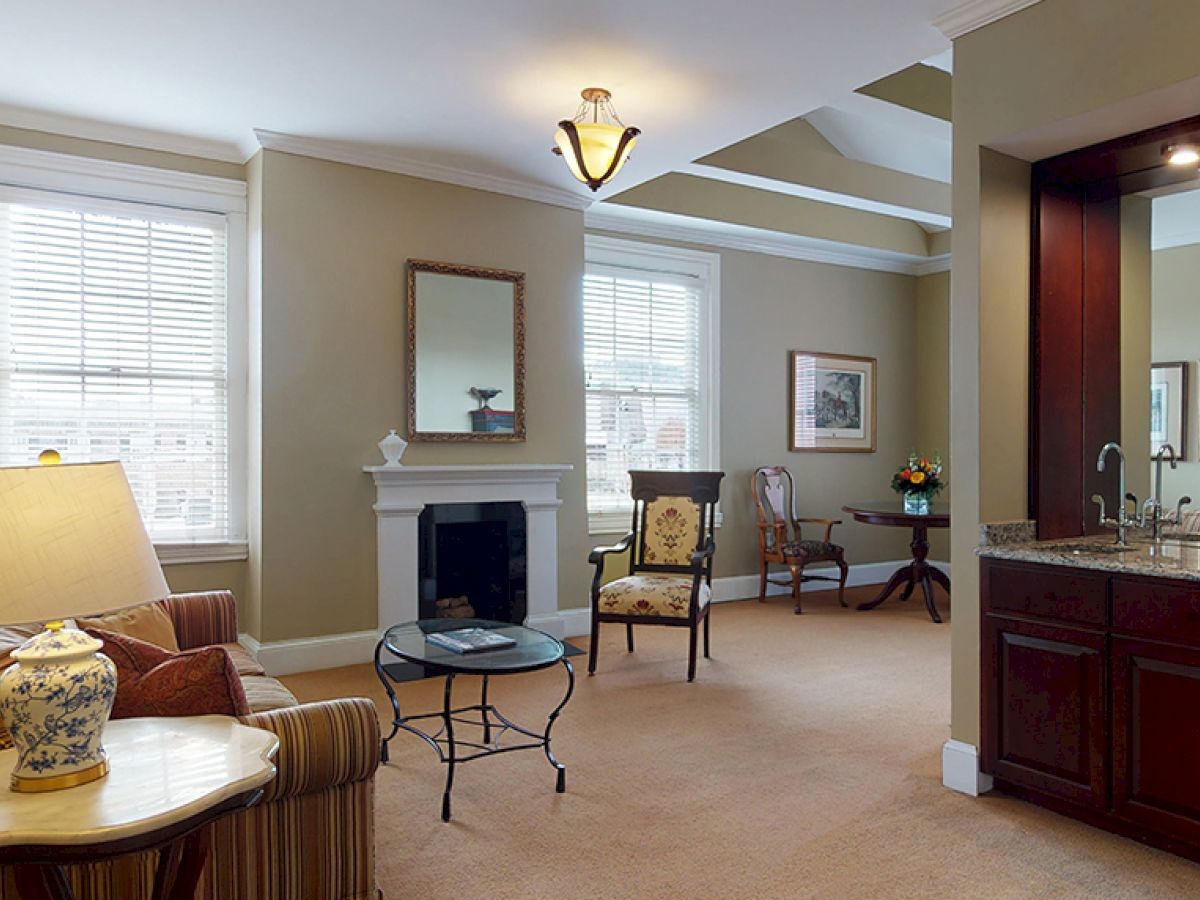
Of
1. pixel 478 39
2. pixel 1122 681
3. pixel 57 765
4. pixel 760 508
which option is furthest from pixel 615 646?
pixel 57 765

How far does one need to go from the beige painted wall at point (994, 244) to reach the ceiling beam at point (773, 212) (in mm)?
3034

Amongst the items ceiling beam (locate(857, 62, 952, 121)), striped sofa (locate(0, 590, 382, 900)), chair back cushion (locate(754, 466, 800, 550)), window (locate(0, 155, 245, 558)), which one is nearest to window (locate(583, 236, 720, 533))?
chair back cushion (locate(754, 466, 800, 550))

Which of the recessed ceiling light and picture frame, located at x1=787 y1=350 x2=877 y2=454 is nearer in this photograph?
the recessed ceiling light

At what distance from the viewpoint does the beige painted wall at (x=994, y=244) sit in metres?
2.85

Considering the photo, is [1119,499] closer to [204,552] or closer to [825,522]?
[825,522]

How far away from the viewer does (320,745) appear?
2.05 meters

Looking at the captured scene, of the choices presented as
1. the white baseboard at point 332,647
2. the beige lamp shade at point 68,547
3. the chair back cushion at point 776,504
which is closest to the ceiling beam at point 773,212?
the chair back cushion at point 776,504

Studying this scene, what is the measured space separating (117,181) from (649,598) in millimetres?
3559

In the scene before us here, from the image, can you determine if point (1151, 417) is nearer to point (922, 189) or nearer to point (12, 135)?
point (922, 189)

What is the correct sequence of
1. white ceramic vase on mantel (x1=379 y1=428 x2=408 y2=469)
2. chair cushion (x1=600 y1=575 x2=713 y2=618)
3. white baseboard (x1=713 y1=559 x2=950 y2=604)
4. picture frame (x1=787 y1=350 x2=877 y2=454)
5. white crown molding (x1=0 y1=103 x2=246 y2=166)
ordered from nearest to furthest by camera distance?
white crown molding (x1=0 y1=103 x2=246 y2=166), chair cushion (x1=600 y1=575 x2=713 y2=618), white ceramic vase on mantel (x1=379 y1=428 x2=408 y2=469), white baseboard (x1=713 y1=559 x2=950 y2=604), picture frame (x1=787 y1=350 x2=877 y2=454)

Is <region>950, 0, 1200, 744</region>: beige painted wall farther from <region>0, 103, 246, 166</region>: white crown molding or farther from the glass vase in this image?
<region>0, 103, 246, 166</region>: white crown molding

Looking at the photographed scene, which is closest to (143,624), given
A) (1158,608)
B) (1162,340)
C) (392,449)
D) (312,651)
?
(312,651)

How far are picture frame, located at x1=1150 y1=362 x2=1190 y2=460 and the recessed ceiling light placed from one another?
70 centimetres

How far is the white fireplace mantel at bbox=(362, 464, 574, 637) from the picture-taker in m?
4.87
